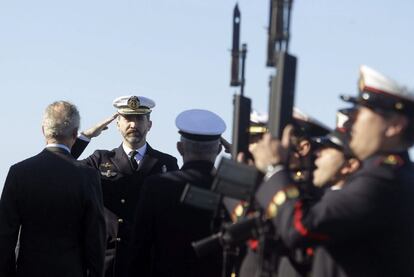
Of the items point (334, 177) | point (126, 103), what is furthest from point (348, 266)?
point (126, 103)

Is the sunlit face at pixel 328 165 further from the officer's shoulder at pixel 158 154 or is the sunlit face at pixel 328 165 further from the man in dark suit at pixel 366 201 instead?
the officer's shoulder at pixel 158 154

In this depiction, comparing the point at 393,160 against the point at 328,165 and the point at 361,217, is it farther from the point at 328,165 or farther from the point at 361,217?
the point at 328,165

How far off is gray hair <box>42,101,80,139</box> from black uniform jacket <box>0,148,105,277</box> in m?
0.14

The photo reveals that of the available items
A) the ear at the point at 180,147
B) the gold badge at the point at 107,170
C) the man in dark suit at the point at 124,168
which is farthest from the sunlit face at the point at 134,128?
the ear at the point at 180,147

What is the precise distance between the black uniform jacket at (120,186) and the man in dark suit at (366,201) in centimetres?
471

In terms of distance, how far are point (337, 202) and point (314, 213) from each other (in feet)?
0.40

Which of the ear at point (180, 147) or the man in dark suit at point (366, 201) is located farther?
the ear at point (180, 147)

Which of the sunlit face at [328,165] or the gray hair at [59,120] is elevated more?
the sunlit face at [328,165]

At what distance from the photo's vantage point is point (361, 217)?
493 cm

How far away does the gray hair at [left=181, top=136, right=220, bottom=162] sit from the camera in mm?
7184

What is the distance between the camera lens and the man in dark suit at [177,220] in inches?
280

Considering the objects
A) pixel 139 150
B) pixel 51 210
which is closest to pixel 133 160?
pixel 139 150

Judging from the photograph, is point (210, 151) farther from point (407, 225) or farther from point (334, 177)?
point (407, 225)

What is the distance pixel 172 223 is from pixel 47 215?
1401mm
